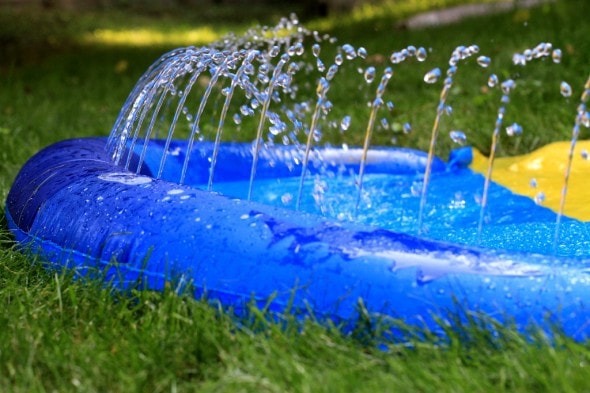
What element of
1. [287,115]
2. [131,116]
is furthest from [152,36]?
[131,116]

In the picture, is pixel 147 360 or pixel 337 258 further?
pixel 337 258

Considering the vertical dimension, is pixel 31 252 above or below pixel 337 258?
below

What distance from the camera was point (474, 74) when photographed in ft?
19.5

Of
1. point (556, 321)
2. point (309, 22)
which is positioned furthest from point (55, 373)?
point (309, 22)

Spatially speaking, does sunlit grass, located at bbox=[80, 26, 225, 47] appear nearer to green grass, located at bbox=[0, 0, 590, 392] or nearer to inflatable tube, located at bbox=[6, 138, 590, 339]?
green grass, located at bbox=[0, 0, 590, 392]

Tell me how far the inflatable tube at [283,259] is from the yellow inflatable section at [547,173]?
4.76 ft

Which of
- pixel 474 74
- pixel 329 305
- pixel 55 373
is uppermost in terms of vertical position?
pixel 474 74

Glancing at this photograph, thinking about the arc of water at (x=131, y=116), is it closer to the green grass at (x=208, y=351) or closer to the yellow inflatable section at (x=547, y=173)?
the green grass at (x=208, y=351)

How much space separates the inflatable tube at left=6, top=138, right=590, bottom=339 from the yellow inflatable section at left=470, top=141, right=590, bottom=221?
1.45 metres

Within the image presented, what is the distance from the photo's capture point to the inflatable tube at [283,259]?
2.06 m

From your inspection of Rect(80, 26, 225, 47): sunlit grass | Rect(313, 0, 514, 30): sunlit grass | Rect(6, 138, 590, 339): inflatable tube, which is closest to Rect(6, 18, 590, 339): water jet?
Rect(6, 138, 590, 339): inflatable tube

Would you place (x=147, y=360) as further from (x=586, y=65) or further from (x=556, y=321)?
(x=586, y=65)

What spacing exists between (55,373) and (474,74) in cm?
443

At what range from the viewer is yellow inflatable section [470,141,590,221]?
3.61 meters
